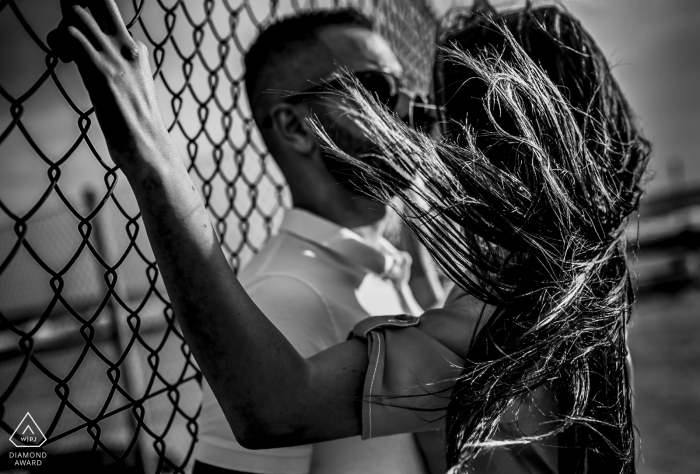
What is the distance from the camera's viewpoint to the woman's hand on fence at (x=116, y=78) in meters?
0.93

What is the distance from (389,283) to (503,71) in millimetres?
842

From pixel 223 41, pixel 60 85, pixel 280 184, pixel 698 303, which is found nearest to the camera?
pixel 60 85

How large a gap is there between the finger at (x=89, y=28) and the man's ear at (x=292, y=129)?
110 cm

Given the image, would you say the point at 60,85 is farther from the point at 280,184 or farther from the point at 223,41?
the point at 280,184

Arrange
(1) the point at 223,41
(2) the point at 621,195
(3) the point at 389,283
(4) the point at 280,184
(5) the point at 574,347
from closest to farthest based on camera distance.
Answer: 1. (5) the point at 574,347
2. (2) the point at 621,195
3. (3) the point at 389,283
4. (1) the point at 223,41
5. (4) the point at 280,184

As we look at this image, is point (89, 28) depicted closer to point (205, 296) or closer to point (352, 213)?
point (205, 296)

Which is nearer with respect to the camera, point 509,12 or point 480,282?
point 480,282

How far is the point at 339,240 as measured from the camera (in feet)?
5.99

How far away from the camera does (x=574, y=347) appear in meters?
1.27

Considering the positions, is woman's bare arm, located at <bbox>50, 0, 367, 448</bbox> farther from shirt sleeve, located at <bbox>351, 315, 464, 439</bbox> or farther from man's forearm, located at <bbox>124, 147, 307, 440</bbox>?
shirt sleeve, located at <bbox>351, 315, 464, 439</bbox>

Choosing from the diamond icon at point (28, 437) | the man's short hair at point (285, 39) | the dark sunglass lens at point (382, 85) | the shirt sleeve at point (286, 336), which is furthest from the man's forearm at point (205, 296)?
the man's short hair at point (285, 39)

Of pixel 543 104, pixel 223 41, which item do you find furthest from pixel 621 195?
pixel 223 41

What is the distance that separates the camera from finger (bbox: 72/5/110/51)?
0.93m

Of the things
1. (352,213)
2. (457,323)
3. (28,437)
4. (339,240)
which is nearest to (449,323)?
(457,323)
